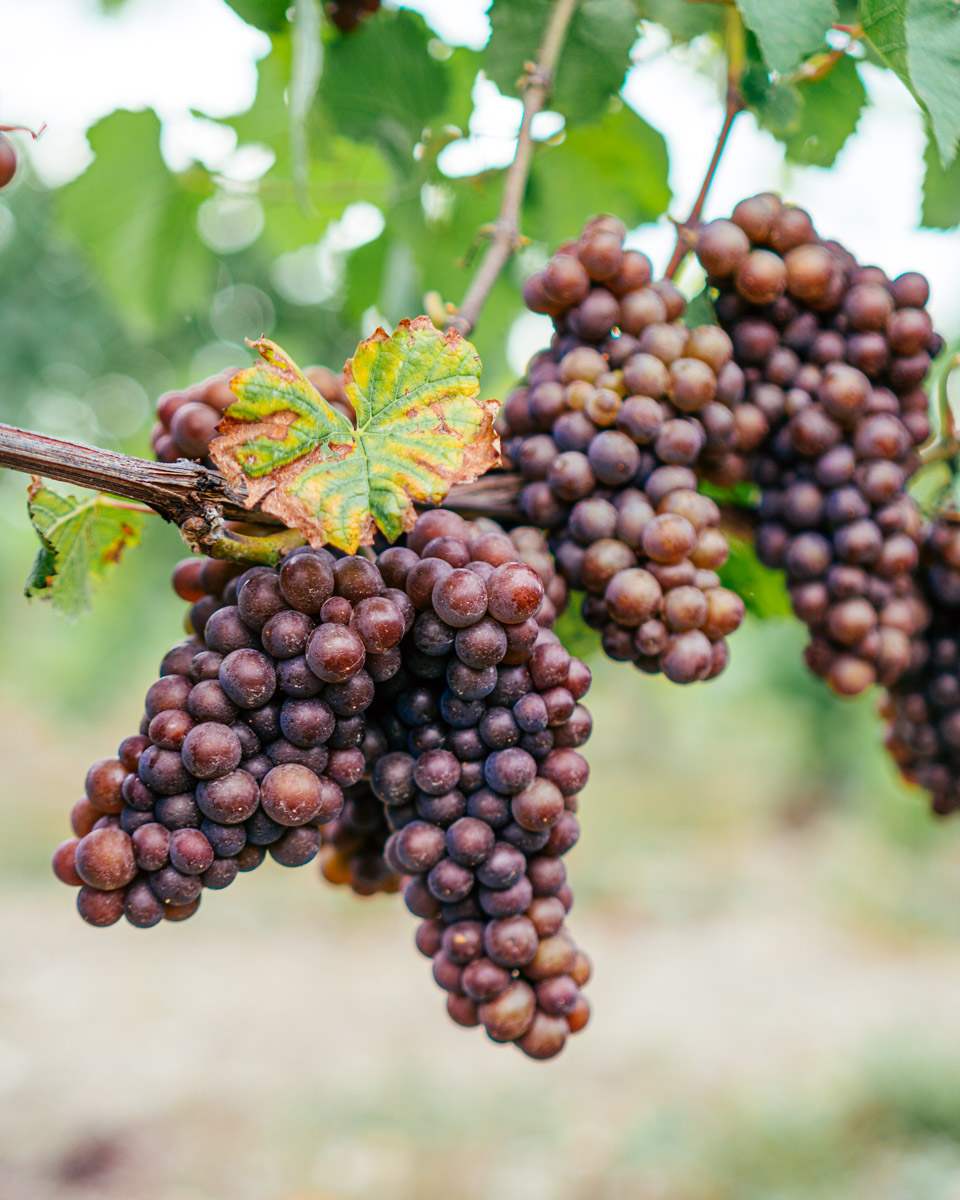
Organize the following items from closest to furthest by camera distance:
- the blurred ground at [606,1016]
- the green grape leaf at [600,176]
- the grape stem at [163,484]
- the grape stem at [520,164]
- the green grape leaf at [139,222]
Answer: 1. the grape stem at [163,484]
2. the grape stem at [520,164]
3. the green grape leaf at [600,176]
4. the green grape leaf at [139,222]
5. the blurred ground at [606,1016]

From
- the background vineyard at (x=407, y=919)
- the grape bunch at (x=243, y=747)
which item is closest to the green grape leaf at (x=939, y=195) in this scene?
the background vineyard at (x=407, y=919)

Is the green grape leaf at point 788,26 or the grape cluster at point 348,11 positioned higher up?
the grape cluster at point 348,11

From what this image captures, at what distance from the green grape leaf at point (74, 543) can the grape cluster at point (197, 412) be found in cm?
5

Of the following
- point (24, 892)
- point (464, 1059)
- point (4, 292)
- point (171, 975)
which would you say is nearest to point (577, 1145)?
point (464, 1059)

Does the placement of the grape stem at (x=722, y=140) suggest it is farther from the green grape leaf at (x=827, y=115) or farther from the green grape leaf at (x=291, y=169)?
the green grape leaf at (x=291, y=169)

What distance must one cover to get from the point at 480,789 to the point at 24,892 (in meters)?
5.79

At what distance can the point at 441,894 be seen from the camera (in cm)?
47

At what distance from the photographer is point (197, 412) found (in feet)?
1.62

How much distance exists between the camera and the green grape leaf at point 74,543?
1.73 feet

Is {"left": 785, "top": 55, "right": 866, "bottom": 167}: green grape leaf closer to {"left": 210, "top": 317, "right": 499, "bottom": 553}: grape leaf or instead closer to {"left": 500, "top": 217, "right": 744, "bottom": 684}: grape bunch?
{"left": 500, "top": 217, "right": 744, "bottom": 684}: grape bunch

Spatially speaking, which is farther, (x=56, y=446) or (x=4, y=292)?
(x=4, y=292)

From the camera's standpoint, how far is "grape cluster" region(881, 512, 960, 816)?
67 centimetres

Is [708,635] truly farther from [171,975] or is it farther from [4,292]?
[4,292]

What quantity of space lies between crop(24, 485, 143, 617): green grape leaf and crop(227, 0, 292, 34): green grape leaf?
0.45 meters
